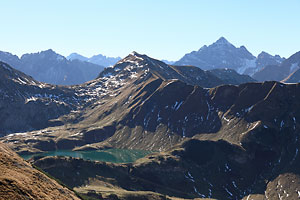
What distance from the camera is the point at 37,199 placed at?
6069 cm

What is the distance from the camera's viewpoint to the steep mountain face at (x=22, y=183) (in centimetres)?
5676

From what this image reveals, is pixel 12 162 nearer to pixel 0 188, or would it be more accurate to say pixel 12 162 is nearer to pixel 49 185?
pixel 49 185

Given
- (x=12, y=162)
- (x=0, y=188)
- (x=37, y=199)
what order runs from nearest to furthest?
1. (x=0, y=188)
2. (x=37, y=199)
3. (x=12, y=162)

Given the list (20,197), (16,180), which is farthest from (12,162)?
(20,197)

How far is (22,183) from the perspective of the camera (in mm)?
61969

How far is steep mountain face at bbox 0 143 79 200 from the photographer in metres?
56.8

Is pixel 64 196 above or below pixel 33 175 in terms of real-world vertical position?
below

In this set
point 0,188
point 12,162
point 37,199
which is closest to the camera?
point 0,188

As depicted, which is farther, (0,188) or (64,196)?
(64,196)

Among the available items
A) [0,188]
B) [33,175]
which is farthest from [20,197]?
[33,175]

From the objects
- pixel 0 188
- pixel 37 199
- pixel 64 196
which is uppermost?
pixel 0 188

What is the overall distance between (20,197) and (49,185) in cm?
1739

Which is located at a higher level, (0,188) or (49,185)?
(0,188)

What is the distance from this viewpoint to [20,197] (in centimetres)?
5653
